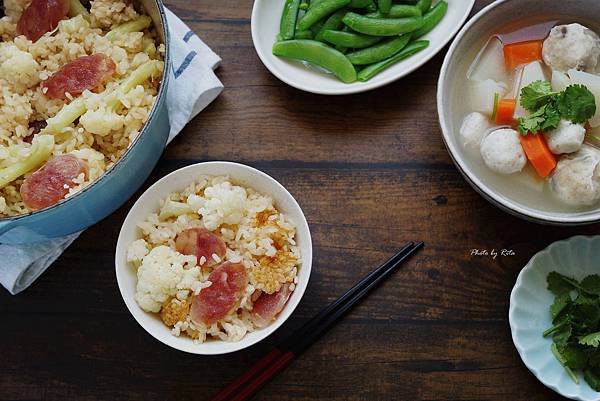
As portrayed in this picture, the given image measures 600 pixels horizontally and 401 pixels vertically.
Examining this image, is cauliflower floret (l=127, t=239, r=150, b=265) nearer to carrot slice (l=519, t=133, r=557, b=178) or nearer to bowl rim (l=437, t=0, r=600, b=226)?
bowl rim (l=437, t=0, r=600, b=226)

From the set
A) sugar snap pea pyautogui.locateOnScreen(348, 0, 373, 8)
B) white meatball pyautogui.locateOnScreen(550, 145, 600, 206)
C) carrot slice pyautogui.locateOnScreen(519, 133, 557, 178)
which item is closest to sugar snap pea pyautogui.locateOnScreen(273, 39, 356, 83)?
sugar snap pea pyautogui.locateOnScreen(348, 0, 373, 8)

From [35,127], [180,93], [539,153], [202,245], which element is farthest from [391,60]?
[35,127]

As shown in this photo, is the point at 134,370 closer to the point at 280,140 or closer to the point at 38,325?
the point at 38,325

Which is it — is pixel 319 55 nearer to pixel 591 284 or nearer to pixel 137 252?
pixel 137 252

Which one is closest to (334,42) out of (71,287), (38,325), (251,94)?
(251,94)

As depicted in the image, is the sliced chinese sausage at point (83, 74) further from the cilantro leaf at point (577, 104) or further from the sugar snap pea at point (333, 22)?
the cilantro leaf at point (577, 104)

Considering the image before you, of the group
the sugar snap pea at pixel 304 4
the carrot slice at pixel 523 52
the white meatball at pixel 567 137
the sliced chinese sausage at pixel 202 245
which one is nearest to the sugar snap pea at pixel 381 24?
the sugar snap pea at pixel 304 4
